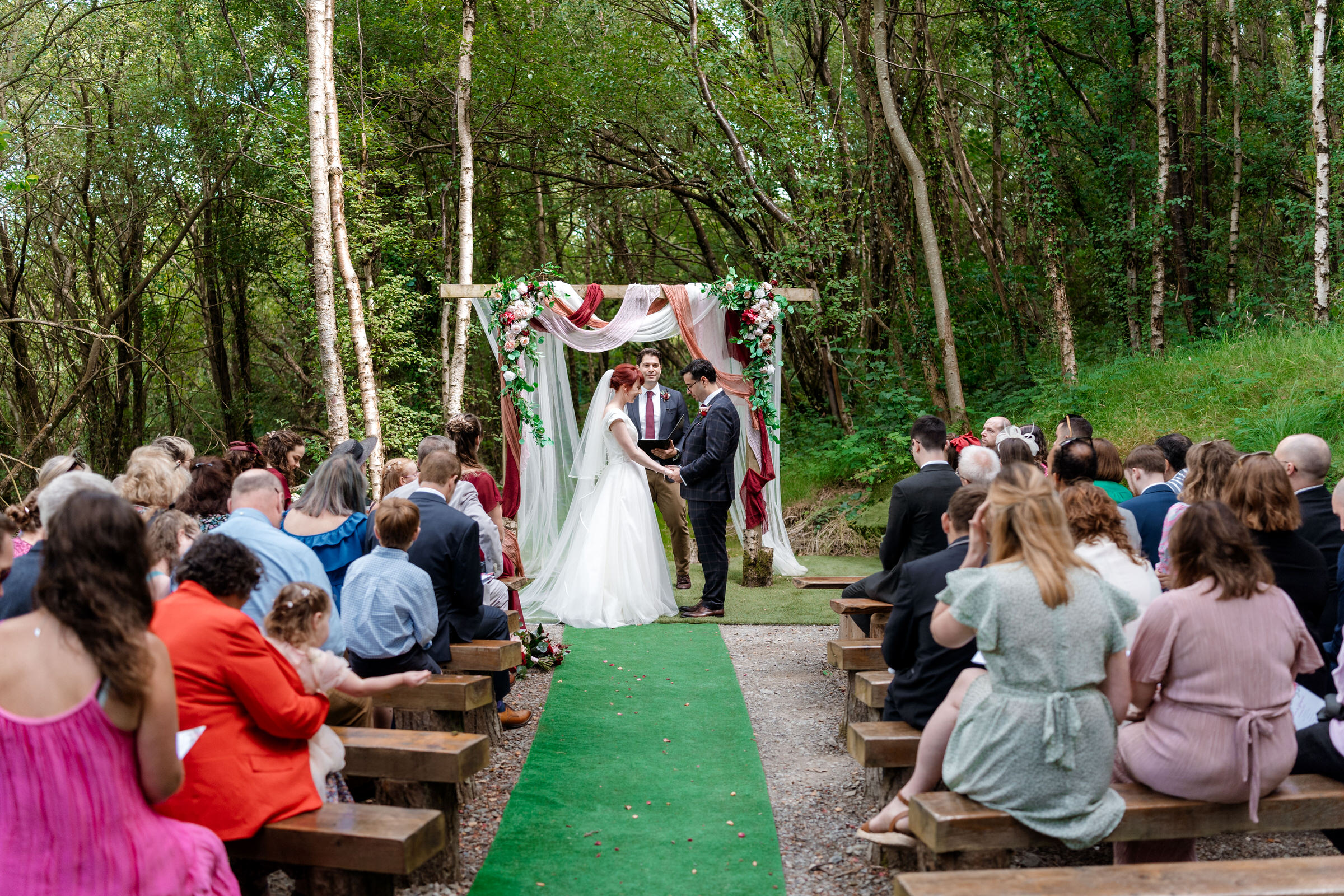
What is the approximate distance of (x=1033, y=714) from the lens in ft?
8.09

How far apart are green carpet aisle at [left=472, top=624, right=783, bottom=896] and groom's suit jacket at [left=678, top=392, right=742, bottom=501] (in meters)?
1.52

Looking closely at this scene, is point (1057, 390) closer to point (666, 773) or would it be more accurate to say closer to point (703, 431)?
point (703, 431)

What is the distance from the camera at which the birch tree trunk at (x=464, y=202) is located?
422 inches

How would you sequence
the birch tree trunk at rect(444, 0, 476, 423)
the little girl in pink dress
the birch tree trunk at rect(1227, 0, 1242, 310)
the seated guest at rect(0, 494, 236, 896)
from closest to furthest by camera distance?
the seated guest at rect(0, 494, 236, 896)
the little girl in pink dress
the birch tree trunk at rect(444, 0, 476, 423)
the birch tree trunk at rect(1227, 0, 1242, 310)

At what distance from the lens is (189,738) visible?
95.0 inches

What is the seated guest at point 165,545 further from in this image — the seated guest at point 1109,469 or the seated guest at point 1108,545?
the seated guest at point 1109,469

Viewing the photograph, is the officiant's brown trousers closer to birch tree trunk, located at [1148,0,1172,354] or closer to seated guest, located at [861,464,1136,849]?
seated guest, located at [861,464,1136,849]

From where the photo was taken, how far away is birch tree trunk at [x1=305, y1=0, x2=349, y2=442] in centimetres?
859

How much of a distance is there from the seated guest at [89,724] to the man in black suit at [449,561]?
198cm

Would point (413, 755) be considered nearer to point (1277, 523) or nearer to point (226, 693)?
point (226, 693)

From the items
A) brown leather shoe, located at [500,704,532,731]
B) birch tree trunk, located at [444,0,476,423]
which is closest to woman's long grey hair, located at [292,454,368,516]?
brown leather shoe, located at [500,704,532,731]

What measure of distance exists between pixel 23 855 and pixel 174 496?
229cm

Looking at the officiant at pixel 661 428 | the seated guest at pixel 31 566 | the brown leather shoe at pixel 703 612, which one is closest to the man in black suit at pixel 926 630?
the seated guest at pixel 31 566

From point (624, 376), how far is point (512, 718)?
127 inches
